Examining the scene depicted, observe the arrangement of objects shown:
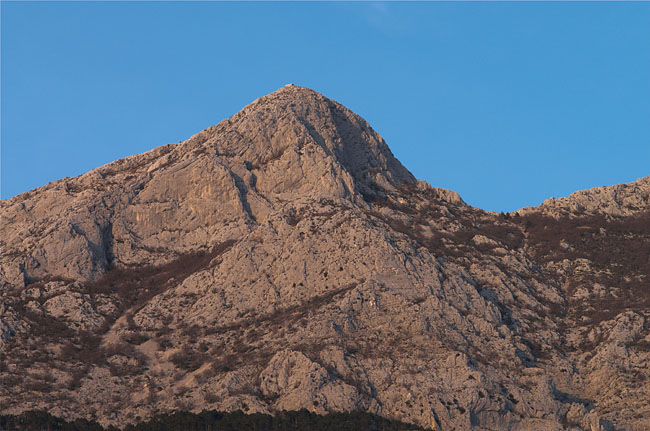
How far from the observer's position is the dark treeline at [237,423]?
148 meters

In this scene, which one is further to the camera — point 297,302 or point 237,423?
point 297,302

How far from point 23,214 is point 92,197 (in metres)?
10.3

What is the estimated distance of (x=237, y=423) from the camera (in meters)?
149

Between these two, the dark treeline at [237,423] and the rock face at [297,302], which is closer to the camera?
the dark treeline at [237,423]

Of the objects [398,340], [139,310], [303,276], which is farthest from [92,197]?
[398,340]

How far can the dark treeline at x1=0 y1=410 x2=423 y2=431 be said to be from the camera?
486 ft

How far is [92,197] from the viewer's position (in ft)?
624

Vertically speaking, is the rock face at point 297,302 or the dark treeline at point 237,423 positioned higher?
the rock face at point 297,302

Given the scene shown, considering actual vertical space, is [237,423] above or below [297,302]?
below

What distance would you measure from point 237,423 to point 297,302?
23258 mm

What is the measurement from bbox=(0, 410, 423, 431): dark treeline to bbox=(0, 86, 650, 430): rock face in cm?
170

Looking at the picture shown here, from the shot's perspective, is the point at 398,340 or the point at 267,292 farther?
the point at 267,292

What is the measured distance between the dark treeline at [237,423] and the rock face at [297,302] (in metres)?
1.70

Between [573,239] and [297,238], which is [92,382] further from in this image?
[573,239]
